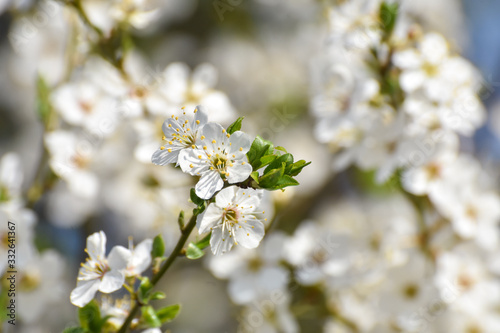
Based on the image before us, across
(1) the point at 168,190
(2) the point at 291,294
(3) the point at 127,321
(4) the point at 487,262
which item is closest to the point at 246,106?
(1) the point at 168,190

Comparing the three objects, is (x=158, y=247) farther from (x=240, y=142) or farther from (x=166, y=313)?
(x=240, y=142)

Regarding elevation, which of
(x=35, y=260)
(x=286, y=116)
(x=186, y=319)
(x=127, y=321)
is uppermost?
(x=286, y=116)

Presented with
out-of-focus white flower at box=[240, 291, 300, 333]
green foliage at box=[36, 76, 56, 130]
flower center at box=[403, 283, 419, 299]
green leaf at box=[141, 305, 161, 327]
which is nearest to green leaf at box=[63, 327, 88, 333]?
green leaf at box=[141, 305, 161, 327]

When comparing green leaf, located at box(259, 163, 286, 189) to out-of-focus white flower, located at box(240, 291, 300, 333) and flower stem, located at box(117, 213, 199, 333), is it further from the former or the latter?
out-of-focus white flower, located at box(240, 291, 300, 333)

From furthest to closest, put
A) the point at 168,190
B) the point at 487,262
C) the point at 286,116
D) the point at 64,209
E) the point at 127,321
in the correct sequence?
the point at 286,116 → the point at 64,209 → the point at 168,190 → the point at 487,262 → the point at 127,321

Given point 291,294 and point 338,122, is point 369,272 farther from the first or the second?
point 338,122

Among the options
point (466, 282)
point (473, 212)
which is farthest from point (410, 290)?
point (473, 212)

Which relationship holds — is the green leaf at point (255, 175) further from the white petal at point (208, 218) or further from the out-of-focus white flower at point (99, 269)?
the out-of-focus white flower at point (99, 269)
